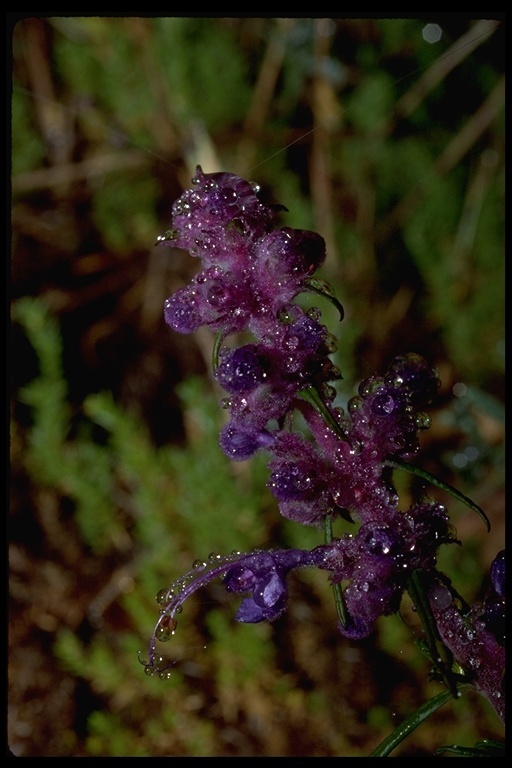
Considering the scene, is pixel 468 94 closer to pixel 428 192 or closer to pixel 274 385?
pixel 428 192

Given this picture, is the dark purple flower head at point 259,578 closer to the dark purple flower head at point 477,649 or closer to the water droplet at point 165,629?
the water droplet at point 165,629

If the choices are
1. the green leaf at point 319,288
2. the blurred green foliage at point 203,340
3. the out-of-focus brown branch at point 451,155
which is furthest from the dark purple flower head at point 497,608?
the out-of-focus brown branch at point 451,155

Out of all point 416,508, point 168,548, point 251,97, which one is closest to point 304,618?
point 168,548

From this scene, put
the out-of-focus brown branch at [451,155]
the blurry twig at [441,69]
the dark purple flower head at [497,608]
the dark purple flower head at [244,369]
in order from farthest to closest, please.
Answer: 1. the out-of-focus brown branch at [451,155]
2. the blurry twig at [441,69]
3. the dark purple flower head at [497,608]
4. the dark purple flower head at [244,369]

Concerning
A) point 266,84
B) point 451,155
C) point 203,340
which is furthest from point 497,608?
point 266,84

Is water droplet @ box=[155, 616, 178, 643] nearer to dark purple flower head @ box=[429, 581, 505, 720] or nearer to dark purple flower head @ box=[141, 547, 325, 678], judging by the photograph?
dark purple flower head @ box=[141, 547, 325, 678]

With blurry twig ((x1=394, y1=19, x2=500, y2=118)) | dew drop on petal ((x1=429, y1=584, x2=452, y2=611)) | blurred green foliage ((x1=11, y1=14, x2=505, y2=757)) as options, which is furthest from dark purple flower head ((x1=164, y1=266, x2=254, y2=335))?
blurry twig ((x1=394, y1=19, x2=500, y2=118))

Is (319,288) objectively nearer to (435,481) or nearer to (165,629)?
(435,481)
